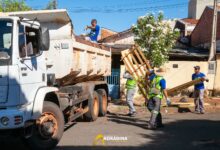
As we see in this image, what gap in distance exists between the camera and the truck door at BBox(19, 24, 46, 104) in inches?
276

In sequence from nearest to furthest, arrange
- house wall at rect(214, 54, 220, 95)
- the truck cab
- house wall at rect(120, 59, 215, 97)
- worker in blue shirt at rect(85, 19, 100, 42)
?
the truck cab → worker in blue shirt at rect(85, 19, 100, 42) → house wall at rect(214, 54, 220, 95) → house wall at rect(120, 59, 215, 97)

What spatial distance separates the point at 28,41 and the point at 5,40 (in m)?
0.49

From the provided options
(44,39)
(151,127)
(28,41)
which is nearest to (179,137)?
(151,127)

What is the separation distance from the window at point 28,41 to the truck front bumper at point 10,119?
3.52 ft

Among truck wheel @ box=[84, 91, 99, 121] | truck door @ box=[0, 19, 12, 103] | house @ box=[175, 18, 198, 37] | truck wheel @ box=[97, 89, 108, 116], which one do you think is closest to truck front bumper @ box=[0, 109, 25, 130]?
truck door @ box=[0, 19, 12, 103]

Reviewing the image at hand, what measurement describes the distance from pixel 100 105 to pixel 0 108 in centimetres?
619

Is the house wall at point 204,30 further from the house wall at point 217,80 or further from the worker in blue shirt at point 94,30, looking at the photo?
the worker in blue shirt at point 94,30

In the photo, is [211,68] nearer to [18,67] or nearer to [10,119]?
[18,67]

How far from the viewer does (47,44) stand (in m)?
7.27

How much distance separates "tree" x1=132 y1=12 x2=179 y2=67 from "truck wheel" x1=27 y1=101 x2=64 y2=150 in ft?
33.3

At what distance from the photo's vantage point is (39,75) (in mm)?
7719

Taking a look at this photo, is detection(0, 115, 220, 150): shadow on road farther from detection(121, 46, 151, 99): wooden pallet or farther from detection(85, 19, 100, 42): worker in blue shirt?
detection(85, 19, 100, 42): worker in blue shirt

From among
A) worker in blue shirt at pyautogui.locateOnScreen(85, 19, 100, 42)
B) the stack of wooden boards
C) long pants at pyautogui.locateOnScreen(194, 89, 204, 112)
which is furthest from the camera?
the stack of wooden boards

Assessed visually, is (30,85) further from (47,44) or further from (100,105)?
(100,105)
